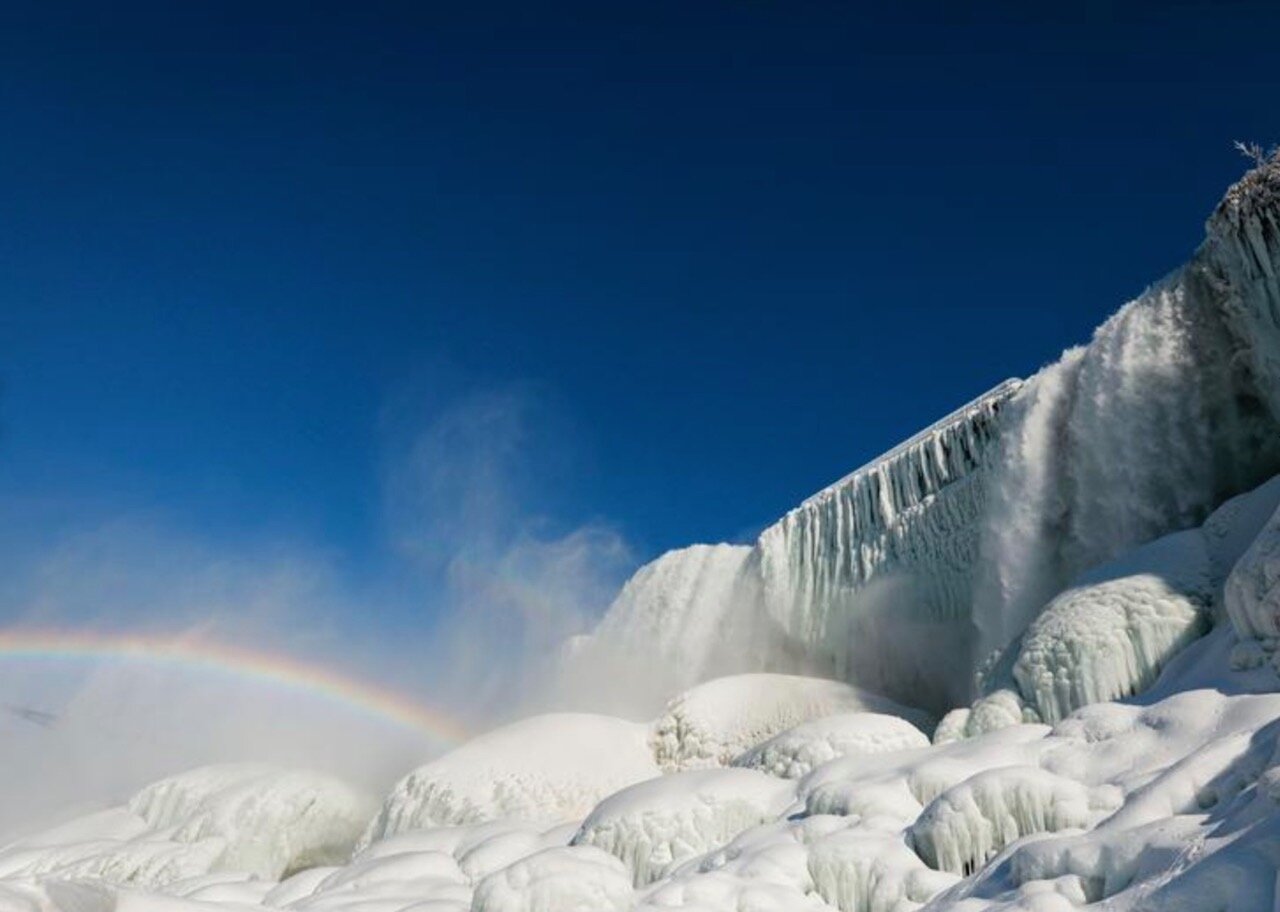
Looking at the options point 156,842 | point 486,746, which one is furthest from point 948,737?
point 156,842

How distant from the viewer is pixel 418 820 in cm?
1588


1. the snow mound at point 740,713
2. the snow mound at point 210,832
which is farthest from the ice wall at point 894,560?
the snow mound at point 210,832

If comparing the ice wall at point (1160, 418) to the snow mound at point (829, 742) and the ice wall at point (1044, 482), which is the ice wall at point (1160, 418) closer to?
the ice wall at point (1044, 482)

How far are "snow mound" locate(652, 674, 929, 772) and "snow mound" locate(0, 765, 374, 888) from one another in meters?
6.20

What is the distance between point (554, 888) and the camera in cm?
871

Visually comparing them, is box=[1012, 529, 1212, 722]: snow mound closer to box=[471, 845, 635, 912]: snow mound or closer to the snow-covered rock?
the snow-covered rock

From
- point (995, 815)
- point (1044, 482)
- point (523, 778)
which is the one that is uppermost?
point (1044, 482)

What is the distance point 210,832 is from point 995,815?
14.8 metres

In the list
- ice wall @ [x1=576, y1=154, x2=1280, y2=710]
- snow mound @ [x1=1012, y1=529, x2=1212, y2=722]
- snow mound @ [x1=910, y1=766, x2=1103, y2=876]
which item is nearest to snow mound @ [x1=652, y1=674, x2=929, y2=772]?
ice wall @ [x1=576, y1=154, x2=1280, y2=710]

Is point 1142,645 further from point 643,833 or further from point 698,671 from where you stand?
point 698,671

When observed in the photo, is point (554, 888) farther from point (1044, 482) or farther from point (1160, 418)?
point (1160, 418)

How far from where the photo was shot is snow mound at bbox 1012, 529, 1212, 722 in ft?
36.7

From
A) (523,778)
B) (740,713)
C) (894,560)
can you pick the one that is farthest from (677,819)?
(894,560)

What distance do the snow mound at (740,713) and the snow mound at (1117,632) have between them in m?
5.60
